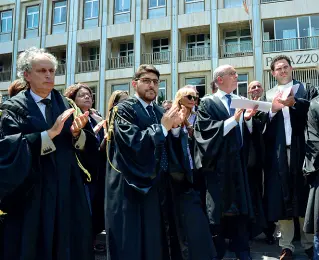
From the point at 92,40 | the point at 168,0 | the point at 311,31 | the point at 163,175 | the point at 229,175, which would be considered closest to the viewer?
the point at 163,175

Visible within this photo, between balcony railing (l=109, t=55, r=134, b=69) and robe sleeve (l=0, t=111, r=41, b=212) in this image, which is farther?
balcony railing (l=109, t=55, r=134, b=69)

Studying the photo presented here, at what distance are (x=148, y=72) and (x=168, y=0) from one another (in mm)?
20706

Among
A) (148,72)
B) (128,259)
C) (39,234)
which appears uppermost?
(148,72)

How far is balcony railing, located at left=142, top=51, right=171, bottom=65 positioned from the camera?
75.9 feet

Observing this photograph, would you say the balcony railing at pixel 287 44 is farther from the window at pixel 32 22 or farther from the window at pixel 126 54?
the window at pixel 32 22

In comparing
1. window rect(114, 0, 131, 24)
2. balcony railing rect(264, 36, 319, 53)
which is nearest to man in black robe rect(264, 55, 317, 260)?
balcony railing rect(264, 36, 319, 53)

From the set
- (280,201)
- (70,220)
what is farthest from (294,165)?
(70,220)

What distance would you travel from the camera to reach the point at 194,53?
23.0 metres

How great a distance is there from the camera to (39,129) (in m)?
3.21

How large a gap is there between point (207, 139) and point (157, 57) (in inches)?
781

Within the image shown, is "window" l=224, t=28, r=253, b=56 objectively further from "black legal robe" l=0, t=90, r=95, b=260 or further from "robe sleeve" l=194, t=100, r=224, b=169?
"black legal robe" l=0, t=90, r=95, b=260

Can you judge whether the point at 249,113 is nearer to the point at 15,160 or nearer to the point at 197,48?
the point at 15,160

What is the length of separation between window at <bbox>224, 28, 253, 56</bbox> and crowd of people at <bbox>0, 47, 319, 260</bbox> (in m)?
18.0

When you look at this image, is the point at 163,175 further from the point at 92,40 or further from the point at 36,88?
the point at 92,40
